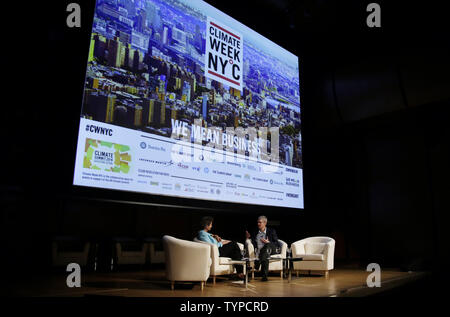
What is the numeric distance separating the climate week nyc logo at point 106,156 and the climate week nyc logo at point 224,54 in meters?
1.73

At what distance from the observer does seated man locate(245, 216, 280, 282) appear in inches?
173

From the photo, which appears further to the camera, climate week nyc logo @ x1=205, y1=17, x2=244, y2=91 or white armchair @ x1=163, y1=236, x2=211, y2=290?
climate week nyc logo @ x1=205, y1=17, x2=244, y2=91

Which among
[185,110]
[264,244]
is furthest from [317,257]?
[185,110]

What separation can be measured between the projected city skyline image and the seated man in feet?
3.50

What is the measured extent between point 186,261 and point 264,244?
1497mm

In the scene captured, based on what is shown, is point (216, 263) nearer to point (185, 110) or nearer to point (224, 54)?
point (185, 110)

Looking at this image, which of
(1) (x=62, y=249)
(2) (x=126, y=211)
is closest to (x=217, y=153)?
(2) (x=126, y=211)

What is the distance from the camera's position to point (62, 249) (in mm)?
5969

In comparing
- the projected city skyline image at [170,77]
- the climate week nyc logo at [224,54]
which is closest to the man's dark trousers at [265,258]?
the projected city skyline image at [170,77]

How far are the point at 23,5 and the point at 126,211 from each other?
3739mm

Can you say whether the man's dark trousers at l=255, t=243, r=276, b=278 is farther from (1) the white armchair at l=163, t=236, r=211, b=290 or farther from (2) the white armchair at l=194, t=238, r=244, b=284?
(1) the white armchair at l=163, t=236, r=211, b=290

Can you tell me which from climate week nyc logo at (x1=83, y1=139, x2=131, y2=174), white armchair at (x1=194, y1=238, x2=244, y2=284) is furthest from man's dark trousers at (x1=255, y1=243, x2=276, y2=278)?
climate week nyc logo at (x1=83, y1=139, x2=131, y2=174)

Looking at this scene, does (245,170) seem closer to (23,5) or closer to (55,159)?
(55,159)

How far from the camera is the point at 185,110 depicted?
443 cm
